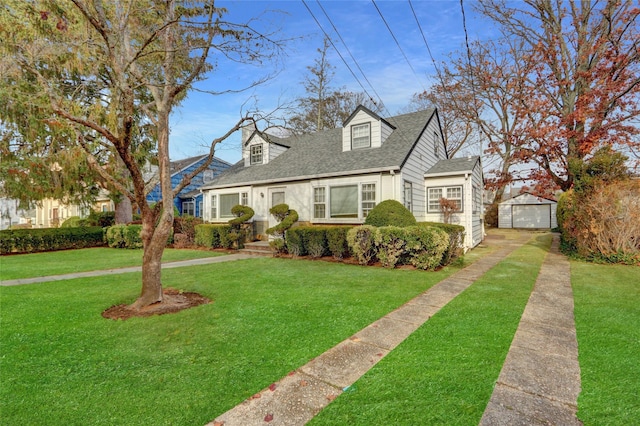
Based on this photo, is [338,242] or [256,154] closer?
[338,242]

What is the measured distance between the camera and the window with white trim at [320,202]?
1260 centimetres

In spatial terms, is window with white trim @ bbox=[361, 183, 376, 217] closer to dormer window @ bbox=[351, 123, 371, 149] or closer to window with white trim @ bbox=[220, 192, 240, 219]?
dormer window @ bbox=[351, 123, 371, 149]

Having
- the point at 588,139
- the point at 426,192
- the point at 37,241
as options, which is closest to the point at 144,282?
the point at 426,192

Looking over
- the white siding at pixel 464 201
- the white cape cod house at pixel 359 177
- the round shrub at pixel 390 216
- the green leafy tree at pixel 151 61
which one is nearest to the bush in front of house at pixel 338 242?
the round shrub at pixel 390 216

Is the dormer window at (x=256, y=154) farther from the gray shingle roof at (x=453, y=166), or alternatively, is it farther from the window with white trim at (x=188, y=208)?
the window with white trim at (x=188, y=208)

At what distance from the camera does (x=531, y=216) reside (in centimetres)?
3050

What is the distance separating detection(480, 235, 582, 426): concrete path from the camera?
2.41 m

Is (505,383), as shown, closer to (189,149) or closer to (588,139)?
(189,149)

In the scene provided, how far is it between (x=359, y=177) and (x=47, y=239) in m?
14.6

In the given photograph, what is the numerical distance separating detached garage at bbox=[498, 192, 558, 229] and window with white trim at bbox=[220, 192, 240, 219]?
27170 millimetres

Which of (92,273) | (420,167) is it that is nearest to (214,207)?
(92,273)

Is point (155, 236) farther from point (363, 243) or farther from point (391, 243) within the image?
point (391, 243)

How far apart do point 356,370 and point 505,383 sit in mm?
1385

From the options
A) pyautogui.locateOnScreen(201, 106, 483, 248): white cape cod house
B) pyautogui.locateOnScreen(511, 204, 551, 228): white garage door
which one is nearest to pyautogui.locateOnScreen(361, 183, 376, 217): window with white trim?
pyautogui.locateOnScreen(201, 106, 483, 248): white cape cod house
